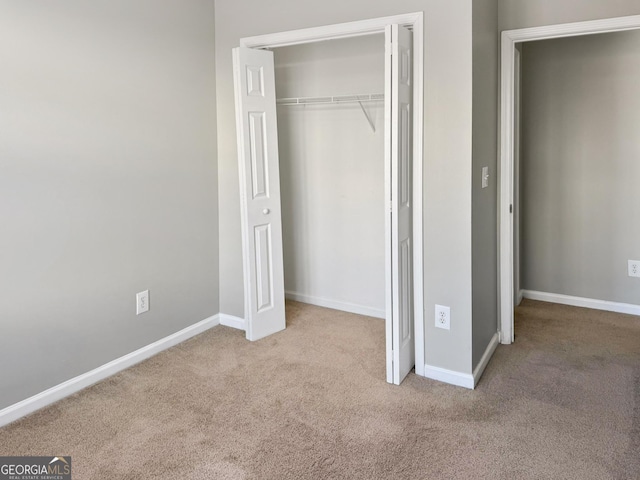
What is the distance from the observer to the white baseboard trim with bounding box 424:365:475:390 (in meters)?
2.73

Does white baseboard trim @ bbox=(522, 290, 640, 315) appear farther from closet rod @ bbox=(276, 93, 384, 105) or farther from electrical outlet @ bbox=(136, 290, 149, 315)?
electrical outlet @ bbox=(136, 290, 149, 315)

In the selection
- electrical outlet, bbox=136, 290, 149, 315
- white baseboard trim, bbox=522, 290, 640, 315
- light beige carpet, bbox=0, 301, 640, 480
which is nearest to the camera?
light beige carpet, bbox=0, 301, 640, 480

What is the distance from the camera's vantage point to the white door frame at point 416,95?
2656mm

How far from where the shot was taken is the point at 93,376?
2.79 metres

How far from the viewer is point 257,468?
205cm

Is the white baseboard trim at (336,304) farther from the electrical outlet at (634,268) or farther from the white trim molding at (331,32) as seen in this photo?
the white trim molding at (331,32)

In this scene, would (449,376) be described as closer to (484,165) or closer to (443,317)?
(443,317)

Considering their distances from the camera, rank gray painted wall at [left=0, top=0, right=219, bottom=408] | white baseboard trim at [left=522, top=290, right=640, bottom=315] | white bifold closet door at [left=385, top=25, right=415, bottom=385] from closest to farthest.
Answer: gray painted wall at [left=0, top=0, right=219, bottom=408]
white bifold closet door at [left=385, top=25, right=415, bottom=385]
white baseboard trim at [left=522, top=290, right=640, bottom=315]

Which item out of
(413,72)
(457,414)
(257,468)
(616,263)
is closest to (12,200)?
(257,468)

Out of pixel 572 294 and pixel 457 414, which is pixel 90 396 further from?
pixel 572 294

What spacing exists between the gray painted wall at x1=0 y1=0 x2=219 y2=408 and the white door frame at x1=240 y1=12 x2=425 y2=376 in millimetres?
831

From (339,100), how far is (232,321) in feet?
5.91

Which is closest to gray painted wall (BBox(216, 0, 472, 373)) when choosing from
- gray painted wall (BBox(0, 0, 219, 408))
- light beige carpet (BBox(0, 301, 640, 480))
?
light beige carpet (BBox(0, 301, 640, 480))

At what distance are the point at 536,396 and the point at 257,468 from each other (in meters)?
1.48
